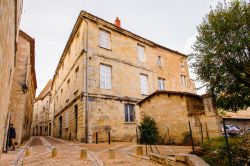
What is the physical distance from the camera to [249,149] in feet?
15.5

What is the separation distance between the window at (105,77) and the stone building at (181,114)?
12.0 feet

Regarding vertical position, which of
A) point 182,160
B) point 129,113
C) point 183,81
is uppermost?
point 183,81

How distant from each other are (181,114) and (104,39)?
9382 millimetres

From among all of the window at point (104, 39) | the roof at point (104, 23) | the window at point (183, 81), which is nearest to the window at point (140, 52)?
the roof at point (104, 23)

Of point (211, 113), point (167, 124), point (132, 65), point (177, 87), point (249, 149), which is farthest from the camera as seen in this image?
point (177, 87)

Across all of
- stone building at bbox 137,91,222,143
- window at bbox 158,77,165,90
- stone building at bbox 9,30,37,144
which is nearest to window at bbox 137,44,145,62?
window at bbox 158,77,165,90

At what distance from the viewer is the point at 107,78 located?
14.6m

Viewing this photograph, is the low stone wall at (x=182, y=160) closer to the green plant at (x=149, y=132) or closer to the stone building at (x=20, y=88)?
the green plant at (x=149, y=132)

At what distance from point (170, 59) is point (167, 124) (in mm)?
12482

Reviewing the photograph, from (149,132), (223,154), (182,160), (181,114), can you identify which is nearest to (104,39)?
(149,132)

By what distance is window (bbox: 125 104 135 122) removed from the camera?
48.5 feet

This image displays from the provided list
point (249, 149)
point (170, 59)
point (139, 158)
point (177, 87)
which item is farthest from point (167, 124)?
point (170, 59)

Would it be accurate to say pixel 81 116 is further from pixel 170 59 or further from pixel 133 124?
pixel 170 59

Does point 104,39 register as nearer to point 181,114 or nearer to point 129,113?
point 129,113
